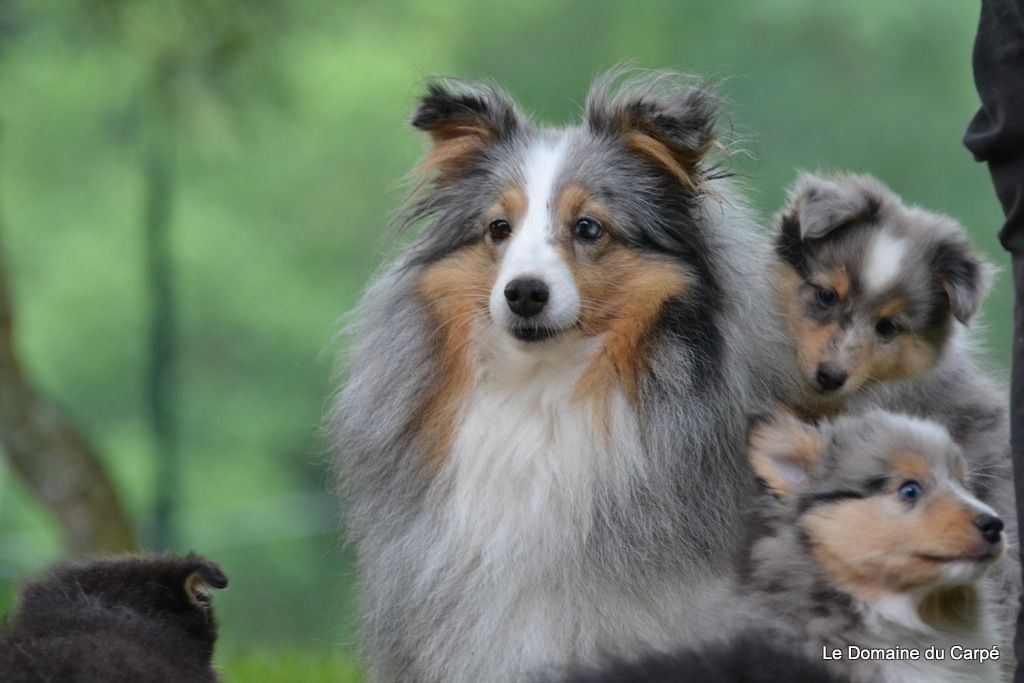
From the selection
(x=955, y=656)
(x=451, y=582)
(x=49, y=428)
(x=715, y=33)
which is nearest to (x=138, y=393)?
(x=49, y=428)

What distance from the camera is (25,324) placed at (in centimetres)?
982

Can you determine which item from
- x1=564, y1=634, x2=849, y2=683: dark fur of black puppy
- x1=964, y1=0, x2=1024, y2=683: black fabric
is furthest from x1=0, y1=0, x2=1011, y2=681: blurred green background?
x1=564, y1=634, x2=849, y2=683: dark fur of black puppy

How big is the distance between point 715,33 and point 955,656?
6.61 m

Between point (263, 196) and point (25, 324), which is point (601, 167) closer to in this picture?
point (263, 196)

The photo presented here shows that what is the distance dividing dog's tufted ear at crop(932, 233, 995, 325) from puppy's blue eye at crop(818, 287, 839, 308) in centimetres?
35

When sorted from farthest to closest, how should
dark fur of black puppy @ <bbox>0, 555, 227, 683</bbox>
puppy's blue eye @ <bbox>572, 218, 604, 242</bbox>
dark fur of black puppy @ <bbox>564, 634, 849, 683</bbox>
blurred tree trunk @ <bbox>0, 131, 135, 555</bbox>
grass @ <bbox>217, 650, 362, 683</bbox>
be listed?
blurred tree trunk @ <bbox>0, 131, 135, 555</bbox> < grass @ <bbox>217, 650, 362, 683</bbox> < puppy's blue eye @ <bbox>572, 218, 604, 242</bbox> < dark fur of black puppy @ <bbox>0, 555, 227, 683</bbox> < dark fur of black puppy @ <bbox>564, 634, 849, 683</bbox>

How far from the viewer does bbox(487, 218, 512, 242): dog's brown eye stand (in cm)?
447

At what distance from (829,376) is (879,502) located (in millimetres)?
908

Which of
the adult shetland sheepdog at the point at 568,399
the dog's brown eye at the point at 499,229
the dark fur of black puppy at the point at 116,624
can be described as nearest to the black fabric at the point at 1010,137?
the adult shetland sheepdog at the point at 568,399

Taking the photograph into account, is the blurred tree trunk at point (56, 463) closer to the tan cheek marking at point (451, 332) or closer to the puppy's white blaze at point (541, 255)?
the tan cheek marking at point (451, 332)

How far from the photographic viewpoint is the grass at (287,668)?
6.24 meters

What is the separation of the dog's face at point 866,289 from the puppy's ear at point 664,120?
520 mm

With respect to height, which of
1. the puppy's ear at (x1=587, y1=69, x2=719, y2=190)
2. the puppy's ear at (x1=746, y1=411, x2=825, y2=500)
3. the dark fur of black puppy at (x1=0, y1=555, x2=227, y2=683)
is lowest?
the dark fur of black puppy at (x1=0, y1=555, x2=227, y2=683)

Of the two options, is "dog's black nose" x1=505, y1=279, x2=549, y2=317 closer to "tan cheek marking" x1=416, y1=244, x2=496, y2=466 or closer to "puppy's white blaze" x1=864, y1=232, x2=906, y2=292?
"tan cheek marking" x1=416, y1=244, x2=496, y2=466
